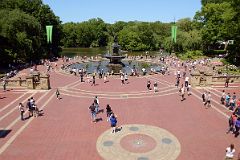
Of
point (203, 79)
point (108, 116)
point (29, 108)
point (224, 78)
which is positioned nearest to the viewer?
point (108, 116)

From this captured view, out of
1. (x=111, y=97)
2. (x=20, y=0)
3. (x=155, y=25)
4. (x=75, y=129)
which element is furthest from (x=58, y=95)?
(x=155, y=25)

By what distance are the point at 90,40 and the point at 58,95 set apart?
112 metres

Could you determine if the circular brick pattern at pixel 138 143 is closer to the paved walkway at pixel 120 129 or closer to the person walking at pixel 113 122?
the paved walkway at pixel 120 129

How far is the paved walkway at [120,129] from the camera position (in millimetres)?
18031

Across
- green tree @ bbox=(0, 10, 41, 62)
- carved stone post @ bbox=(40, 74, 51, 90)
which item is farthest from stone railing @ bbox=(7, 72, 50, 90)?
green tree @ bbox=(0, 10, 41, 62)

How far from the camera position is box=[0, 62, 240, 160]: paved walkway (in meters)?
18.0

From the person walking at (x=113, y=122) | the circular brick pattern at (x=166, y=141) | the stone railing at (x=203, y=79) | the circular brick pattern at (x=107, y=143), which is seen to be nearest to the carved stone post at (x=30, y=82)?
the person walking at (x=113, y=122)

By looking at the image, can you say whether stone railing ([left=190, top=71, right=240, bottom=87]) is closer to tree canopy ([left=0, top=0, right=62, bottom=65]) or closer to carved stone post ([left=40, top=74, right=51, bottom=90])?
carved stone post ([left=40, top=74, right=51, bottom=90])

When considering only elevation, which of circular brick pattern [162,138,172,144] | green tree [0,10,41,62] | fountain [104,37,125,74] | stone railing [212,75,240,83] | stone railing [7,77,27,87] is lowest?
circular brick pattern [162,138,172,144]

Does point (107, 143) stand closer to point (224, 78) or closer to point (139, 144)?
point (139, 144)

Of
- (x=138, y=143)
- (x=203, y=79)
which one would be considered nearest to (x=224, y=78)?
(x=203, y=79)

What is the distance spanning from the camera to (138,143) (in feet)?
63.1

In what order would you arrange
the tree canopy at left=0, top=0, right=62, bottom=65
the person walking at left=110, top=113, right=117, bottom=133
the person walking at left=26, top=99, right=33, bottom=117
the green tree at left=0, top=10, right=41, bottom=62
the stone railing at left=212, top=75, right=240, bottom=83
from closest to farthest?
the person walking at left=110, top=113, right=117, bottom=133 → the person walking at left=26, top=99, right=33, bottom=117 → the stone railing at left=212, top=75, right=240, bottom=83 → the tree canopy at left=0, top=0, right=62, bottom=65 → the green tree at left=0, top=10, right=41, bottom=62

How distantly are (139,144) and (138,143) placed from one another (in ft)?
0.47
